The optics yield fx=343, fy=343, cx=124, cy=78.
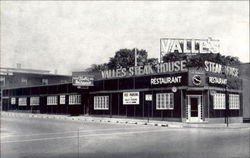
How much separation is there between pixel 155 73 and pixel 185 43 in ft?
26.9

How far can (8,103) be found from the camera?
59.1m

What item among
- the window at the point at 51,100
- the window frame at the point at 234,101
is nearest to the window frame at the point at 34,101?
the window at the point at 51,100

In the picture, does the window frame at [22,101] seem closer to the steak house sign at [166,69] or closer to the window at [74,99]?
the window at [74,99]

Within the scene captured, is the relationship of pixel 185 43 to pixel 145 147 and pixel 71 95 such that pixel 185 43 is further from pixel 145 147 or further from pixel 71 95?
pixel 145 147

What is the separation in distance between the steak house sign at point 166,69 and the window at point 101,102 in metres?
2.45

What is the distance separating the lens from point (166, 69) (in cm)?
3253

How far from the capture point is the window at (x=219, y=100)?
3188cm

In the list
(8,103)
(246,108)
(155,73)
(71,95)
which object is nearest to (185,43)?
(155,73)

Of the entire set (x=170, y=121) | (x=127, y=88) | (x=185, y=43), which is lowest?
(x=170, y=121)

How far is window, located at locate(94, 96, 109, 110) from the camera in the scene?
1488 inches

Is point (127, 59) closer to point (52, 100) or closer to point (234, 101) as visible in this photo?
point (52, 100)

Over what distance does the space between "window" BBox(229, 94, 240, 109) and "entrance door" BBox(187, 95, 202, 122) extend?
5287mm

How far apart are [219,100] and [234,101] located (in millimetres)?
3381

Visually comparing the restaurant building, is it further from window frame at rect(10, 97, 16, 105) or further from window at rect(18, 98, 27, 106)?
window frame at rect(10, 97, 16, 105)
